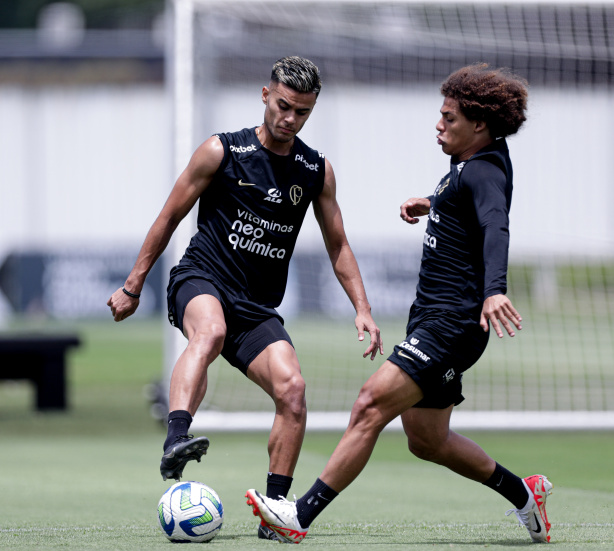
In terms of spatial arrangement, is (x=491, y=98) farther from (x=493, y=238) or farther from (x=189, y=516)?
(x=189, y=516)

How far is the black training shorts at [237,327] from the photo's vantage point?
515 centimetres

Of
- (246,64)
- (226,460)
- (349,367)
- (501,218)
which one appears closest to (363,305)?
(501,218)

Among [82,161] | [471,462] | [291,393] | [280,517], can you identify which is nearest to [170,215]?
[291,393]

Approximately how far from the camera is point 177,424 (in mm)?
4621

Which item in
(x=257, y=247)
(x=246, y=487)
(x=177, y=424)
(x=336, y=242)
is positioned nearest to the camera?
(x=177, y=424)

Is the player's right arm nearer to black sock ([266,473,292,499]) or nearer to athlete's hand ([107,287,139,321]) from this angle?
athlete's hand ([107,287,139,321])

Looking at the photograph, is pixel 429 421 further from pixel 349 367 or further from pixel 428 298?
pixel 349 367

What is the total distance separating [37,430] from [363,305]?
5.79 m

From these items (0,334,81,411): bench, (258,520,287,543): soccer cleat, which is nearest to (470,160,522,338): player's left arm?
(258,520,287,543): soccer cleat

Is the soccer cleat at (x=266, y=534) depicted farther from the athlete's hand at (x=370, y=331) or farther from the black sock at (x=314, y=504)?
the athlete's hand at (x=370, y=331)

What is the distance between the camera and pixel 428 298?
190 inches

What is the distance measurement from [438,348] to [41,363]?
766 centimetres

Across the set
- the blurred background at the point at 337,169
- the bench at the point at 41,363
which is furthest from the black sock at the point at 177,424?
the bench at the point at 41,363

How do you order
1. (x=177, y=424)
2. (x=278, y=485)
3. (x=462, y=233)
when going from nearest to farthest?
(x=177, y=424) → (x=462, y=233) → (x=278, y=485)
